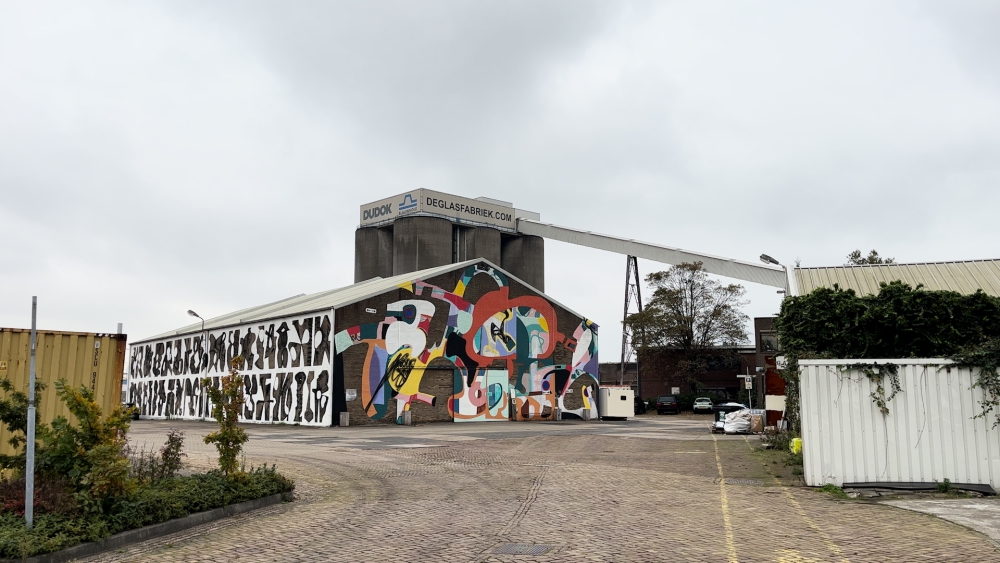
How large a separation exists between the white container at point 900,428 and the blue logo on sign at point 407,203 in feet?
214

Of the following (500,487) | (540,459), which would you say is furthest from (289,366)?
(500,487)

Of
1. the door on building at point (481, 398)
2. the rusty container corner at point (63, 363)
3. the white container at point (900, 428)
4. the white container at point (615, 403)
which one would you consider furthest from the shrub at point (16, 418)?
the white container at point (615, 403)

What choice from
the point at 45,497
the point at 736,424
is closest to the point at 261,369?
the point at 736,424

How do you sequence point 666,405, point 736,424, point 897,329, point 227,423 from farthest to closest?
point 666,405 → point 736,424 → point 897,329 → point 227,423

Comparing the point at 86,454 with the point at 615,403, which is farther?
the point at 615,403

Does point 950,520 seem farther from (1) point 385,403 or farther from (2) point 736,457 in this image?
(1) point 385,403

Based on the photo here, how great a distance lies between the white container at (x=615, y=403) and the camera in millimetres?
51938

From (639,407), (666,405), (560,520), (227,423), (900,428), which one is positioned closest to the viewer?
(560,520)

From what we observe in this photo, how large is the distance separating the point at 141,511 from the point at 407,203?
228ft

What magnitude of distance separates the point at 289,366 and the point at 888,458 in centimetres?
3467

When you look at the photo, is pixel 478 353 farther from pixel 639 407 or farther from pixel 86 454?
pixel 86 454

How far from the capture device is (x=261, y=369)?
46.0 metres

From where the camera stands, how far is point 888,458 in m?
14.7

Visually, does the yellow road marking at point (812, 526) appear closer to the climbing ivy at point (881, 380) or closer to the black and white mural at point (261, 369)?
the climbing ivy at point (881, 380)
